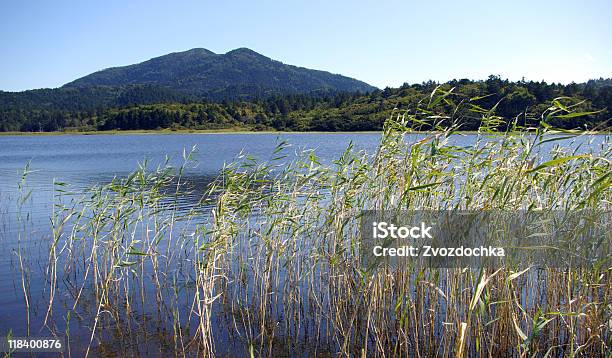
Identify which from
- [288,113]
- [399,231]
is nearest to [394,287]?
[399,231]

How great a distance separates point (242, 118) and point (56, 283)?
11652cm

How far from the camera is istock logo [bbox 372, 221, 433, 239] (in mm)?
6891

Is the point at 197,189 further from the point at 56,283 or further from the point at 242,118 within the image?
the point at 242,118

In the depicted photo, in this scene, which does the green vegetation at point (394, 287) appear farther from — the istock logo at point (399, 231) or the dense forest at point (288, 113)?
the dense forest at point (288, 113)

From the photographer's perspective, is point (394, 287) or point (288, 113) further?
point (288, 113)

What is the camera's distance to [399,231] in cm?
695

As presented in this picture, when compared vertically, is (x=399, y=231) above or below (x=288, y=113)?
below

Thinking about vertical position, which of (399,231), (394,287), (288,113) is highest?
(288,113)

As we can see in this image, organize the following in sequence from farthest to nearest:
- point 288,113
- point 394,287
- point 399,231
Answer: point 288,113, point 394,287, point 399,231

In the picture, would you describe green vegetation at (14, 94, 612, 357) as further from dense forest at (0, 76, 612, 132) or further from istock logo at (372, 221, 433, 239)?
dense forest at (0, 76, 612, 132)


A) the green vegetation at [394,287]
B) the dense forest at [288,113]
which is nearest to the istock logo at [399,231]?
the green vegetation at [394,287]

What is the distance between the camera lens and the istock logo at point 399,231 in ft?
22.6

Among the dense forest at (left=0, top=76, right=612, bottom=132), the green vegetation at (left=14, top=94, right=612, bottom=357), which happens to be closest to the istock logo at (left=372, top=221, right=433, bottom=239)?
the green vegetation at (left=14, top=94, right=612, bottom=357)

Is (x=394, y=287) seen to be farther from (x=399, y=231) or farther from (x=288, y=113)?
(x=288, y=113)
